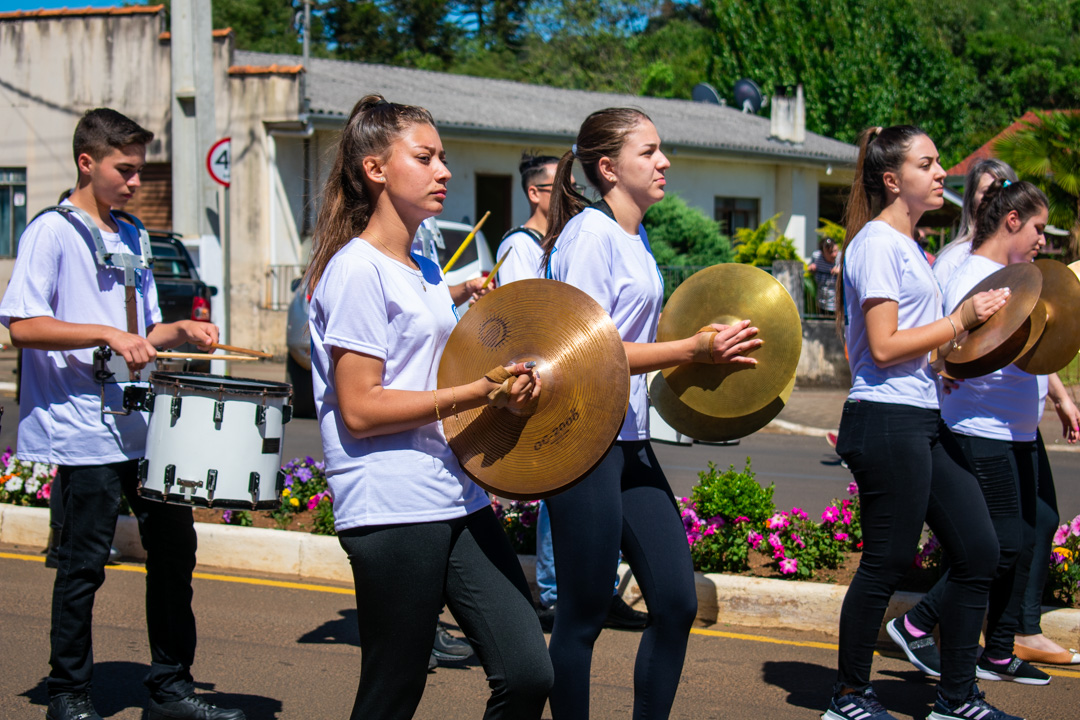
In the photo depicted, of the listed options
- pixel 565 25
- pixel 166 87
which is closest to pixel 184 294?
pixel 166 87

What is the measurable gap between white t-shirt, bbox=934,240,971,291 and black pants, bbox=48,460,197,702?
3.18 metres

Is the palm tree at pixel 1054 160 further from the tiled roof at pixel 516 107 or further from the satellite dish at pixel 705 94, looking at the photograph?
the satellite dish at pixel 705 94

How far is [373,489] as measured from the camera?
2.68m

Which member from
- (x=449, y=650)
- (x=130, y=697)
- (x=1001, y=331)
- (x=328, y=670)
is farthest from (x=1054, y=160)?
(x=130, y=697)

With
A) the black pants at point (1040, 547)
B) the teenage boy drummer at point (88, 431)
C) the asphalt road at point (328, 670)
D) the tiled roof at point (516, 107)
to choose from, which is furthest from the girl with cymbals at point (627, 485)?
the tiled roof at point (516, 107)

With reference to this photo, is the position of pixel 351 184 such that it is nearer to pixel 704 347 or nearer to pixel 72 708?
pixel 704 347

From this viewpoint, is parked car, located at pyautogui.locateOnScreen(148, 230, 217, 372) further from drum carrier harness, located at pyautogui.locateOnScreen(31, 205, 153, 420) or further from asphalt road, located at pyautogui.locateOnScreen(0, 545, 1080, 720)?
drum carrier harness, located at pyautogui.locateOnScreen(31, 205, 153, 420)

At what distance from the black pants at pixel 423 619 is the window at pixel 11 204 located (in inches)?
909

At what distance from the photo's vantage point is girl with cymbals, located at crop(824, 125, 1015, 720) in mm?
3730

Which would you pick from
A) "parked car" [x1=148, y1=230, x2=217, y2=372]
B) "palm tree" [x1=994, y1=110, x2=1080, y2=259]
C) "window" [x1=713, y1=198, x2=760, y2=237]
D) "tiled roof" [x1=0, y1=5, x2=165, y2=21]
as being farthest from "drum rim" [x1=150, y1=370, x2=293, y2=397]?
"window" [x1=713, y1=198, x2=760, y2=237]

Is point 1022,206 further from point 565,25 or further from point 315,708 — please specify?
point 565,25

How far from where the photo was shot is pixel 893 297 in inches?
147

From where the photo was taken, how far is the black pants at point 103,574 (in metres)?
3.79

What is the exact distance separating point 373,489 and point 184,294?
12741 millimetres
